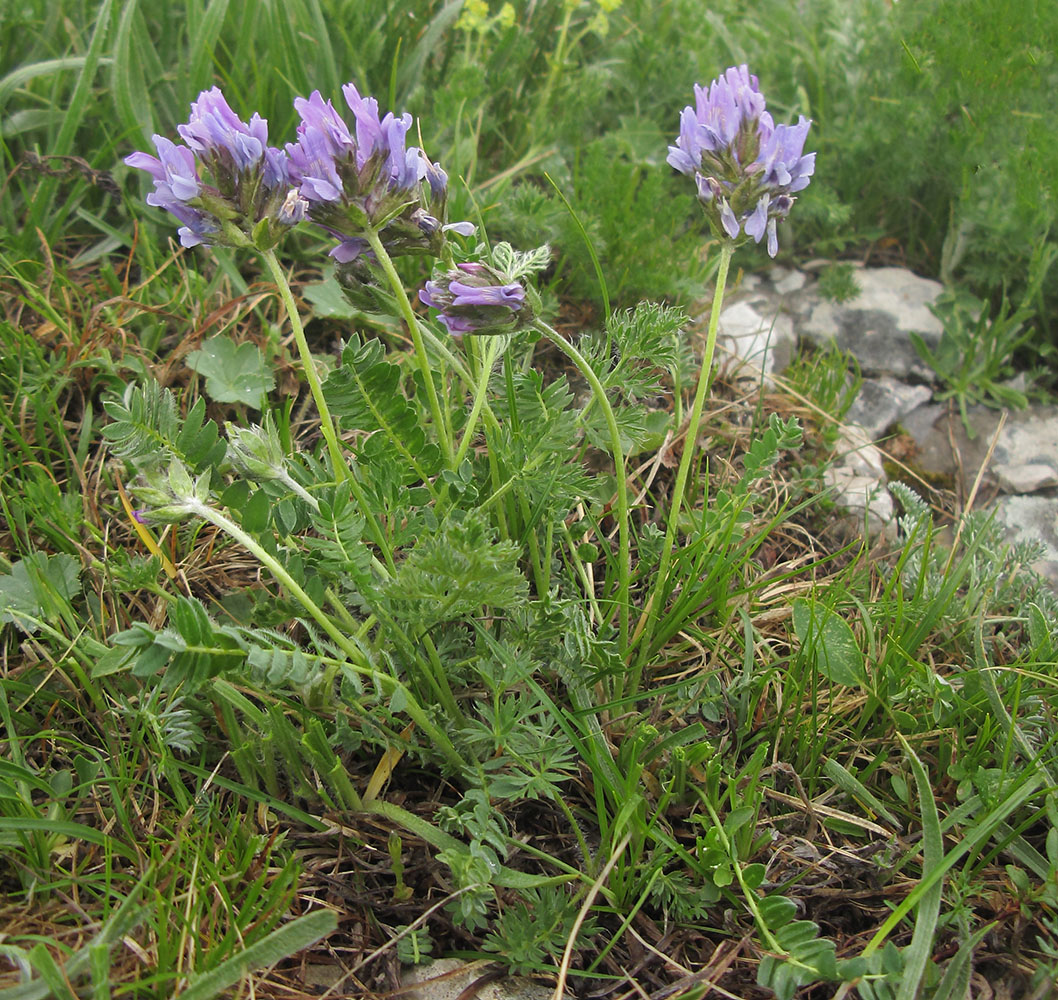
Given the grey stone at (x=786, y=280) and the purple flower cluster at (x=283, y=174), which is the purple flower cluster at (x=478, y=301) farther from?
the grey stone at (x=786, y=280)

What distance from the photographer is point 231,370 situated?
2490 mm

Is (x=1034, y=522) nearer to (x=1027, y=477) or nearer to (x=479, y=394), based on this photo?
(x=1027, y=477)

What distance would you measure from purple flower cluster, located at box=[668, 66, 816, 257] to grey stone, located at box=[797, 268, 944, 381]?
1542mm

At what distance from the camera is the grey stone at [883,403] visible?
3.02 metres

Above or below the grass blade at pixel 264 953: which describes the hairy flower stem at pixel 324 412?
above

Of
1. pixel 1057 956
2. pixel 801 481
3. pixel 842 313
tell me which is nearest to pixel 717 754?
pixel 1057 956

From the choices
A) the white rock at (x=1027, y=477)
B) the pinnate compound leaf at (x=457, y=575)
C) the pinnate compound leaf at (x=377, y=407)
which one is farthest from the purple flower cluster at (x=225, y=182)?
the white rock at (x=1027, y=477)

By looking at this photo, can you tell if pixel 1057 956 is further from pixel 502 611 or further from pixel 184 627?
pixel 184 627

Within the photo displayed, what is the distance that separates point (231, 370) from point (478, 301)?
123cm

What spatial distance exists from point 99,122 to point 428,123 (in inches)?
42.3

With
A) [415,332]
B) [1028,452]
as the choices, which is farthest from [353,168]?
[1028,452]

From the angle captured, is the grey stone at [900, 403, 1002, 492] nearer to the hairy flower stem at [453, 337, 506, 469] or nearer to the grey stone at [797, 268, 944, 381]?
the grey stone at [797, 268, 944, 381]

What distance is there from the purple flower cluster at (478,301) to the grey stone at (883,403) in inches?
70.4

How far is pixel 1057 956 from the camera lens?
5.21 feet
